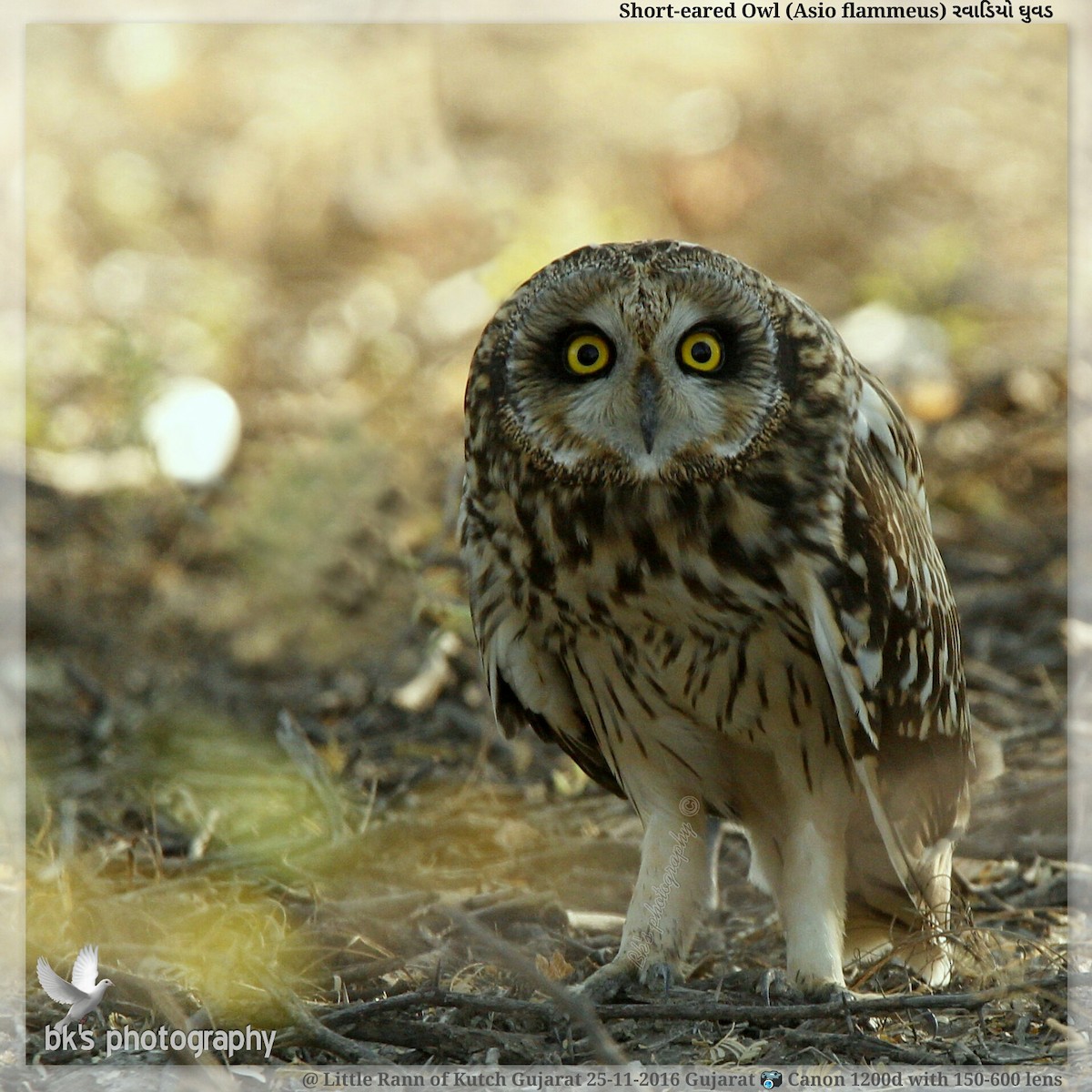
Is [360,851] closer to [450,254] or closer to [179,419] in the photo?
[179,419]

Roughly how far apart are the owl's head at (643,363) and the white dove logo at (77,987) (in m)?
1.13

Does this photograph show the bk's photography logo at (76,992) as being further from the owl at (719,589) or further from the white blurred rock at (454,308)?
the white blurred rock at (454,308)

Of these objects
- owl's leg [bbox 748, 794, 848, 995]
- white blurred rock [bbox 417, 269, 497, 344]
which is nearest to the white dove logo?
owl's leg [bbox 748, 794, 848, 995]

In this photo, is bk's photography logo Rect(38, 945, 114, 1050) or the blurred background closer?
bk's photography logo Rect(38, 945, 114, 1050)

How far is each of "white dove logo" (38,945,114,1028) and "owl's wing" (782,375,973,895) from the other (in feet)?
4.29

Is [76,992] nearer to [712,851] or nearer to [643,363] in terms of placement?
[712,851]

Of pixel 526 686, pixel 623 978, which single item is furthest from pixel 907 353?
pixel 623 978

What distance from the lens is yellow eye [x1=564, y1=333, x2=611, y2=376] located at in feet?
7.29

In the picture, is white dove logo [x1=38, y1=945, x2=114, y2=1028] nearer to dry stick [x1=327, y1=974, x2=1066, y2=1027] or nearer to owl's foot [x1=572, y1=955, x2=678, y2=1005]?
dry stick [x1=327, y1=974, x2=1066, y2=1027]

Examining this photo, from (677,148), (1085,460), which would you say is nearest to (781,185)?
(677,148)

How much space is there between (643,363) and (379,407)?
324cm

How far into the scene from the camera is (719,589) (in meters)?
2.30

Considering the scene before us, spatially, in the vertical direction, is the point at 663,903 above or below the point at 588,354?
below

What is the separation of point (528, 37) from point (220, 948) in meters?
4.22
